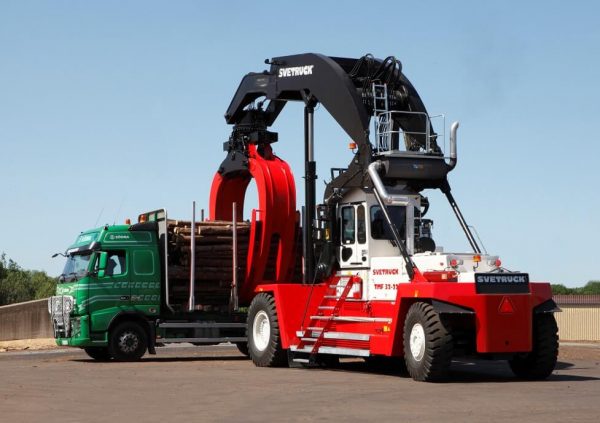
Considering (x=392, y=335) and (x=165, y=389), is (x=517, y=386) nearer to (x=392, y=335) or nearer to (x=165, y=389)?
(x=392, y=335)

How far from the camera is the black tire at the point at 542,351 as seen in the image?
20625 mm

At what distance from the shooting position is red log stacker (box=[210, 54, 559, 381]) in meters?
19.8

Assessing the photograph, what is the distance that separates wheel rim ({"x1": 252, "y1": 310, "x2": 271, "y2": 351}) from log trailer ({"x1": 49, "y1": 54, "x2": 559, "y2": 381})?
28 mm

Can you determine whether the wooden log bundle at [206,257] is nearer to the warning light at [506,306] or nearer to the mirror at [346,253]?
the mirror at [346,253]

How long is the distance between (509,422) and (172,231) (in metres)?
15.6

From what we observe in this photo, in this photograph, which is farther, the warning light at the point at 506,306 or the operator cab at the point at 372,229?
the operator cab at the point at 372,229

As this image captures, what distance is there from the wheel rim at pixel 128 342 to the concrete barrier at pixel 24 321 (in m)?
14.4

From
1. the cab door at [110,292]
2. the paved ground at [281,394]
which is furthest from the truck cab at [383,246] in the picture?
the cab door at [110,292]

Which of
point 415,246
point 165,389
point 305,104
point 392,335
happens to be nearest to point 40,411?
point 165,389

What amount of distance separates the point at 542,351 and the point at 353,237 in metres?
4.54

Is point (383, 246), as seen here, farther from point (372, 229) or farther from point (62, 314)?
point (62, 314)

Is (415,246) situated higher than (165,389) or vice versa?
(415,246)

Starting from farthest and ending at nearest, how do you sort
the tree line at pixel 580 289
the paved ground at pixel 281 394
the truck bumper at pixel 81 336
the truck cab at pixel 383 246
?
the tree line at pixel 580 289
the truck bumper at pixel 81 336
the truck cab at pixel 383 246
the paved ground at pixel 281 394

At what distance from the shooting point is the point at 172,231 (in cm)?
2822
